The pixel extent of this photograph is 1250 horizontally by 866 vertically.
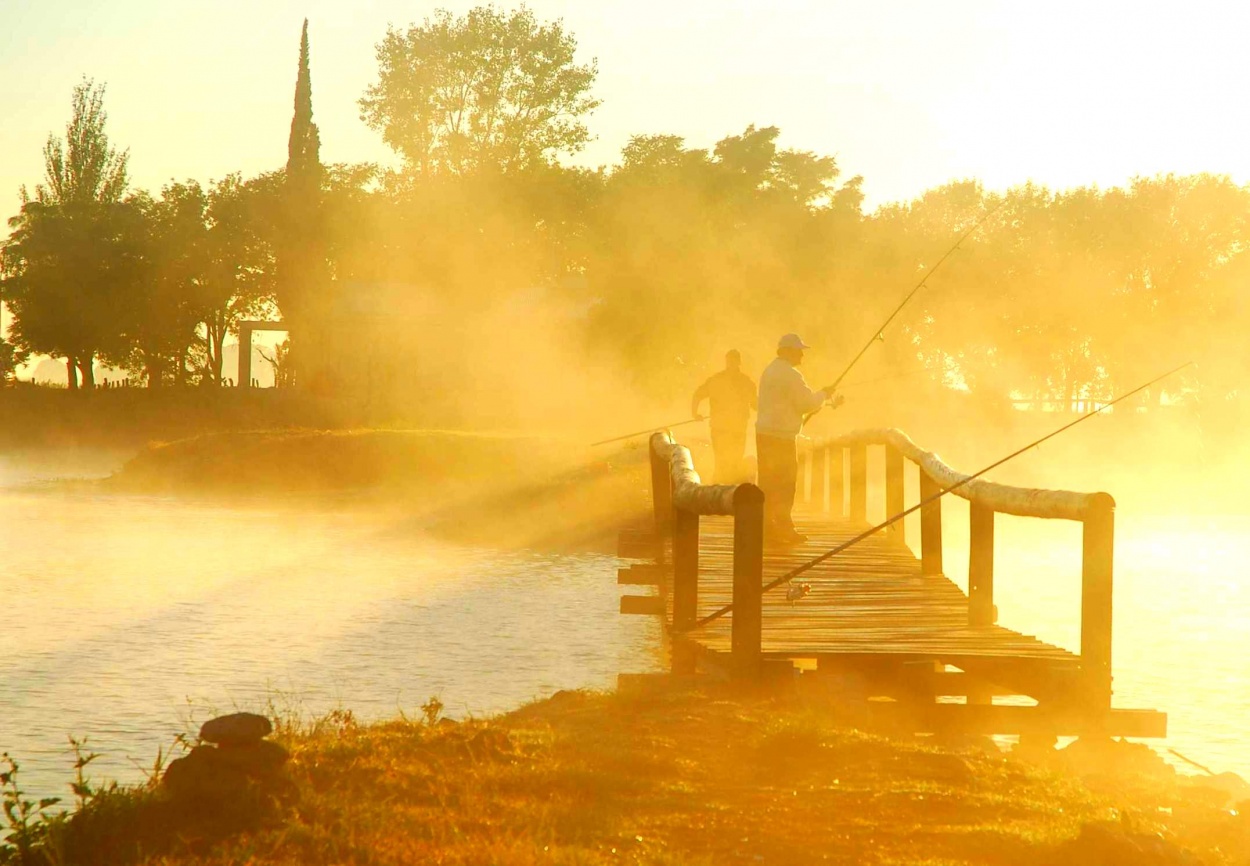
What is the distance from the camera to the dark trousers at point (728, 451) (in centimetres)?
1579

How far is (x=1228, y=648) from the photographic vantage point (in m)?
16.9

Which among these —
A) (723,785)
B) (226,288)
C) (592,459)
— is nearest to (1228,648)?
(723,785)

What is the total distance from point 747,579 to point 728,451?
8.01 m

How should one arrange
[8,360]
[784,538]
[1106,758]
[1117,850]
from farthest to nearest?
[8,360] < [784,538] < [1106,758] < [1117,850]

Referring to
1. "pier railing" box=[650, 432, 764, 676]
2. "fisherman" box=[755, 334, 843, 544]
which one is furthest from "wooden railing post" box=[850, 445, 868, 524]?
"pier railing" box=[650, 432, 764, 676]

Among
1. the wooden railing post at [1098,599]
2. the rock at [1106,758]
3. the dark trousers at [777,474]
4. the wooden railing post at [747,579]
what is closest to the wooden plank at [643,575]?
the dark trousers at [777,474]

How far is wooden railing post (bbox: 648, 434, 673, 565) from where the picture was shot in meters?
14.7

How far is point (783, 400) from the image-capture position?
1184 centimetres

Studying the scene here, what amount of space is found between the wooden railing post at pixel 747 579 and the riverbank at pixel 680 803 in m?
0.20

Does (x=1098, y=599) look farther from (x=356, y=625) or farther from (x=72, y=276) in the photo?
(x=72, y=276)

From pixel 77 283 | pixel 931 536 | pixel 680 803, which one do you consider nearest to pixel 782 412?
pixel 931 536

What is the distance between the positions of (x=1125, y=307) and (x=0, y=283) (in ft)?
134

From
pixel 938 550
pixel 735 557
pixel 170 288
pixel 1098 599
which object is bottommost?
pixel 938 550

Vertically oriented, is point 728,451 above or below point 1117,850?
above
